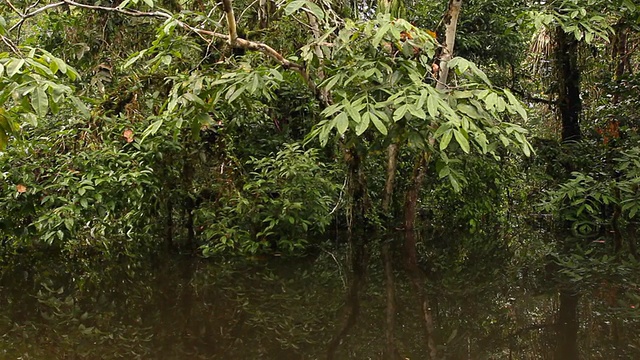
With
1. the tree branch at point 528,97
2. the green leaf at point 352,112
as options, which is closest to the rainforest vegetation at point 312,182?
the green leaf at point 352,112

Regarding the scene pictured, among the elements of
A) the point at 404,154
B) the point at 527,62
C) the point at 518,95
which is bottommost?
the point at 404,154

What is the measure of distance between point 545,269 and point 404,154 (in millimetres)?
2514

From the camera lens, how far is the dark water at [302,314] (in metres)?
2.71

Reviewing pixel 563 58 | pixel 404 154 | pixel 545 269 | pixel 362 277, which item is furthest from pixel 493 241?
pixel 563 58

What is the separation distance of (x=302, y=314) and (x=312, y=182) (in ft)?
6.37

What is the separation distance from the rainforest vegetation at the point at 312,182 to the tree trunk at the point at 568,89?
3 centimetres

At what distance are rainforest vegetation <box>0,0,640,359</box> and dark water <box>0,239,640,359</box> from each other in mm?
20

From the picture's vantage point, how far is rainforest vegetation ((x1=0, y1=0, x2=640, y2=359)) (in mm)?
2939

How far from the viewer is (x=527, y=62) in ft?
27.3

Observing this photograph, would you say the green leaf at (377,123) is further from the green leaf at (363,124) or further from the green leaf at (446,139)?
the green leaf at (446,139)

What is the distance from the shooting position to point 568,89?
755 centimetres

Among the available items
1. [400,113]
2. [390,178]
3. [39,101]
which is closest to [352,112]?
[400,113]

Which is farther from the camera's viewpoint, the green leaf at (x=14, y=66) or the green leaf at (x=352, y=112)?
the green leaf at (x=352, y=112)

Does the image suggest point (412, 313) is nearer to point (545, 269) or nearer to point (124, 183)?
point (545, 269)
